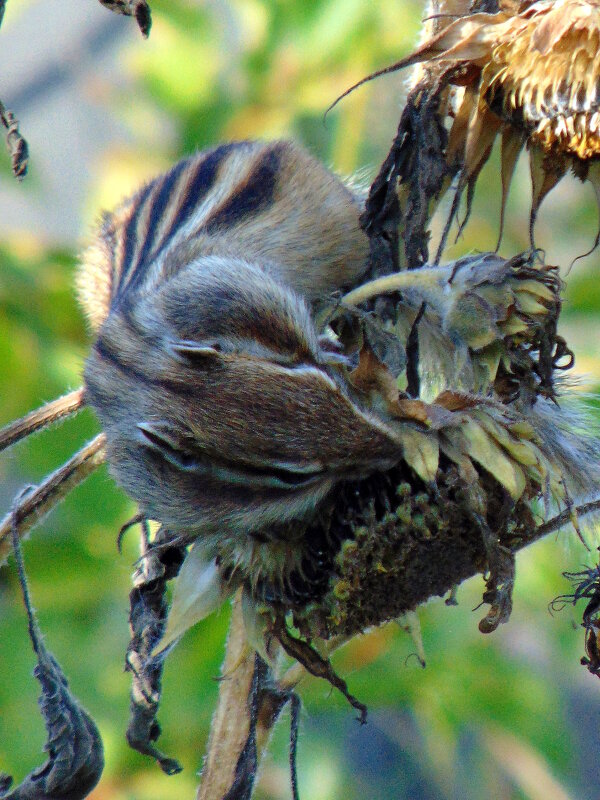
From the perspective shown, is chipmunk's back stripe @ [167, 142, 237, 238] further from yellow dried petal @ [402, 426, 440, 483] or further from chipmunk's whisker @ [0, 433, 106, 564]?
yellow dried petal @ [402, 426, 440, 483]

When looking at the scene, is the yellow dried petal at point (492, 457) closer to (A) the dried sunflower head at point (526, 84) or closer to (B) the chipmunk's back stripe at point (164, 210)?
(A) the dried sunflower head at point (526, 84)

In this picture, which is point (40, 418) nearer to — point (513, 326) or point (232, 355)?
point (232, 355)

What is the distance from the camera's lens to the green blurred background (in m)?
3.12

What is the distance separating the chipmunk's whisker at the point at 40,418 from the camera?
2189 mm

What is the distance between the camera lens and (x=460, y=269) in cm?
177

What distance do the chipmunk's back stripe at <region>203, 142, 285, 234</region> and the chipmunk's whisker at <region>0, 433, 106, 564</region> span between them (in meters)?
0.66

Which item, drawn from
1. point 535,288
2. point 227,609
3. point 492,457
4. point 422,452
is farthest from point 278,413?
point 227,609

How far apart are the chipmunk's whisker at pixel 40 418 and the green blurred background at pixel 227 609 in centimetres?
85

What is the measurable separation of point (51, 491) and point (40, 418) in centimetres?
19

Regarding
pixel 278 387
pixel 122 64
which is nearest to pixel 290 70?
pixel 122 64

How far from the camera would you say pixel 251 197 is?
2.62 m

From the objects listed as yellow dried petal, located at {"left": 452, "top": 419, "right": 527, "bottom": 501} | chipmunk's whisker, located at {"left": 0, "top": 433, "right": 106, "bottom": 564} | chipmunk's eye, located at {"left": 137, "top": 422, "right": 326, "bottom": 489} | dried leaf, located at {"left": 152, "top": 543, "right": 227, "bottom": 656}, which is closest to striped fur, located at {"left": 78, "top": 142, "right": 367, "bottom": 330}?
chipmunk's whisker, located at {"left": 0, "top": 433, "right": 106, "bottom": 564}

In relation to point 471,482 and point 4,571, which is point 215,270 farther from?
point 4,571

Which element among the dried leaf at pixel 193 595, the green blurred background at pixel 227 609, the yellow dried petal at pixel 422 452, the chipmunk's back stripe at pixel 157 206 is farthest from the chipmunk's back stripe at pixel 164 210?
the yellow dried petal at pixel 422 452
